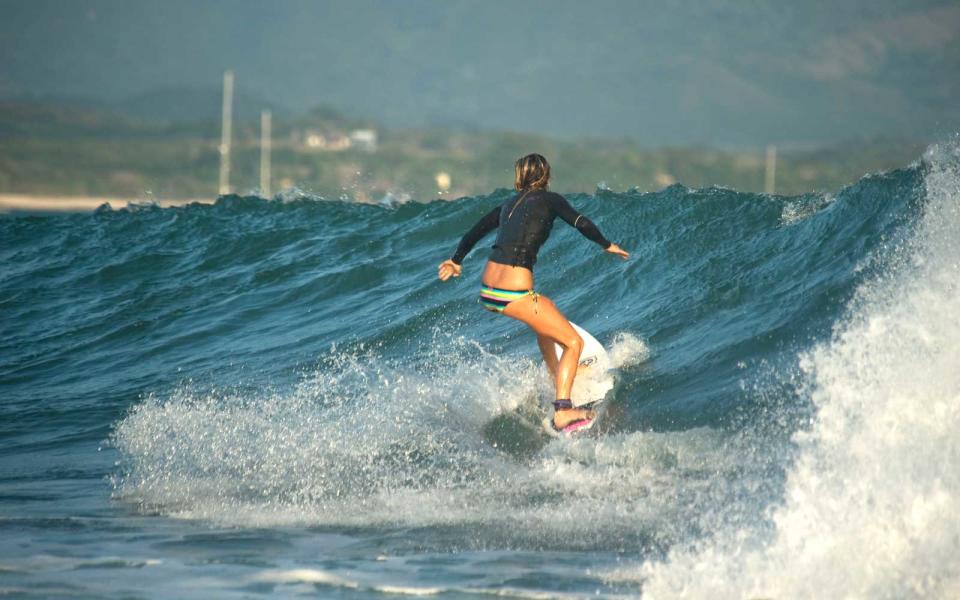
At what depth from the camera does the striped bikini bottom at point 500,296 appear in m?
8.09

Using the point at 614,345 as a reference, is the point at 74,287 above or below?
above

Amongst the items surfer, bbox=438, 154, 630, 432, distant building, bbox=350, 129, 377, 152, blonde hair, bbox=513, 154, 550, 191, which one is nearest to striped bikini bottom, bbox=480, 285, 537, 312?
surfer, bbox=438, 154, 630, 432

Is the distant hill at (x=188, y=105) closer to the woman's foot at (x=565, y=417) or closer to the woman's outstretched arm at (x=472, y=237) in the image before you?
the woman's outstretched arm at (x=472, y=237)

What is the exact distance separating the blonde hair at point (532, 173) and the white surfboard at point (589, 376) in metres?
0.98

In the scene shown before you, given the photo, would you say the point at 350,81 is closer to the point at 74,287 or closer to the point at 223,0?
the point at 223,0

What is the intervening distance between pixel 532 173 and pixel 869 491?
3216 mm

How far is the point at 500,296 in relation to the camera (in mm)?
8117

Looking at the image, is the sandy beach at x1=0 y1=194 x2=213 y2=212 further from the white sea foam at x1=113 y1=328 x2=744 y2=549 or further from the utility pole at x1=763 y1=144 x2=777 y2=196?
the white sea foam at x1=113 y1=328 x2=744 y2=549

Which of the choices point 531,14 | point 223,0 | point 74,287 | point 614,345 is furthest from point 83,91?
point 614,345

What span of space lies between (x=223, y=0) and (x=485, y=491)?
489ft

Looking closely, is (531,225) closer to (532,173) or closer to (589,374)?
(532,173)

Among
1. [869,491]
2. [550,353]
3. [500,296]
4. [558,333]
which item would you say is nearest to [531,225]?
[500,296]

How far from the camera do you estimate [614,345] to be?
1004cm

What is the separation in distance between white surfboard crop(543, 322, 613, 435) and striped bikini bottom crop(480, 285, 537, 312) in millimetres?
547
